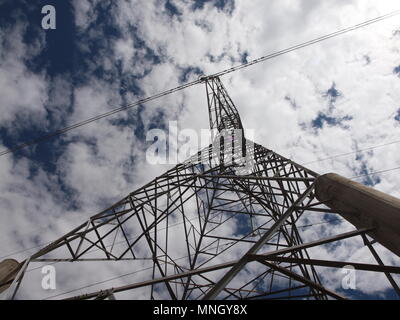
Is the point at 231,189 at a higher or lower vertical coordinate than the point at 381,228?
higher

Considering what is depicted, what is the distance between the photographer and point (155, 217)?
855cm

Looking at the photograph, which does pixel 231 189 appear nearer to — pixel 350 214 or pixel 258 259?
pixel 350 214

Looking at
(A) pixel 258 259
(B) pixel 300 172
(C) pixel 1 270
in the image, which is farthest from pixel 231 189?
(C) pixel 1 270
